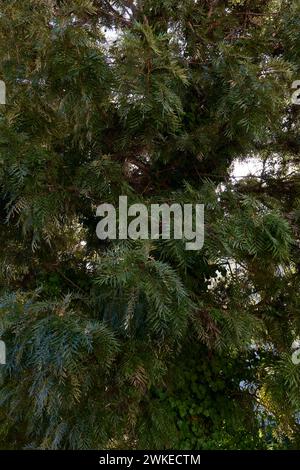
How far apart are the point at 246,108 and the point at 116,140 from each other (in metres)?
0.58

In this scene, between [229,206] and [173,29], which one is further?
[173,29]

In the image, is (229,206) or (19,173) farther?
(229,206)

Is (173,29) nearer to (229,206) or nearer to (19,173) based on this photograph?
(229,206)

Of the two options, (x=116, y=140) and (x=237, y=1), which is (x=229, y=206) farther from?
(x=237, y=1)

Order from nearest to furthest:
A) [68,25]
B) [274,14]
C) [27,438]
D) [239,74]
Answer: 1. [68,25]
2. [239,74]
3. [27,438]
4. [274,14]

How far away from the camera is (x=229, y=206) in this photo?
6.38 ft

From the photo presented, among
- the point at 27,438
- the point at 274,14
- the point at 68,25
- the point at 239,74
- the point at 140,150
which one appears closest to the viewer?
the point at 68,25

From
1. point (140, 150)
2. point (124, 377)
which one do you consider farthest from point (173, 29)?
point (124, 377)

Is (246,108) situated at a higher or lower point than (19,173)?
higher

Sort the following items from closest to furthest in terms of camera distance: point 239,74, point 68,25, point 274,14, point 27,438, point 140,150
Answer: point 68,25 < point 239,74 < point 27,438 < point 140,150 < point 274,14

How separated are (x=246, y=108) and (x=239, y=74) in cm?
14

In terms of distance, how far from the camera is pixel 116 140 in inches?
79.6
